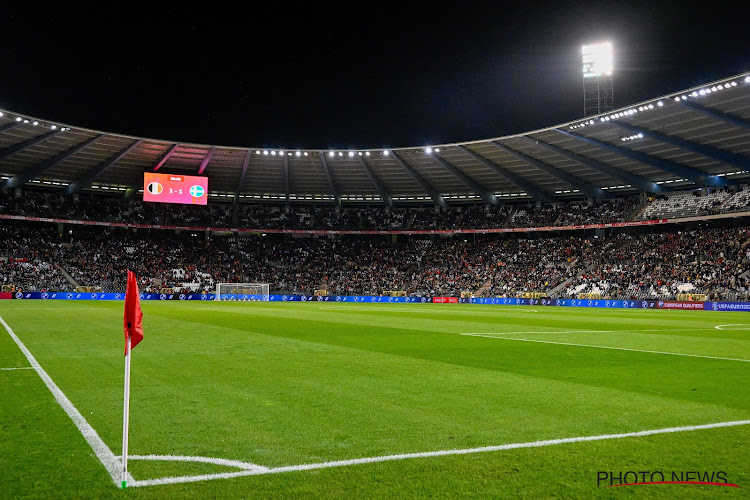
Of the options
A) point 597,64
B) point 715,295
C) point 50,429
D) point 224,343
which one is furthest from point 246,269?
point 50,429

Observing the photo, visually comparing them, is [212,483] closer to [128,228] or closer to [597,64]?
[597,64]

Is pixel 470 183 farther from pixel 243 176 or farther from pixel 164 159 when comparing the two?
pixel 164 159

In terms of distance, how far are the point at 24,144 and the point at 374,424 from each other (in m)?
56.7

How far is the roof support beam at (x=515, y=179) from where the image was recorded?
59531 mm

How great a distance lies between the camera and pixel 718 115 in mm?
41125

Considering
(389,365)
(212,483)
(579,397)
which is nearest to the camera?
(212,483)

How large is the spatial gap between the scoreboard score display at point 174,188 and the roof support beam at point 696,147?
39.4 m

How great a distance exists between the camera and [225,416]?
6.88m

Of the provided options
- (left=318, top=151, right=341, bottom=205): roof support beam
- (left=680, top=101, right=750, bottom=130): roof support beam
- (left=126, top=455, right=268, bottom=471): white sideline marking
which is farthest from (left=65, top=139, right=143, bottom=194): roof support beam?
(left=126, top=455, right=268, bottom=471): white sideline marking

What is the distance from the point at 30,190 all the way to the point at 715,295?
67.6 metres

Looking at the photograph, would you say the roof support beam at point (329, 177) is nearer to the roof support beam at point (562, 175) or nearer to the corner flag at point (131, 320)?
the roof support beam at point (562, 175)

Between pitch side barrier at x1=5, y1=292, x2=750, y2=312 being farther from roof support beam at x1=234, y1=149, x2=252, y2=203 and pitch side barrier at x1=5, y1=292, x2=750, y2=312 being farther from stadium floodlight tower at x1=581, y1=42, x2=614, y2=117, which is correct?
stadium floodlight tower at x1=581, y1=42, x2=614, y2=117

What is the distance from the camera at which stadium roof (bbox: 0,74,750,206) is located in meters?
44.7

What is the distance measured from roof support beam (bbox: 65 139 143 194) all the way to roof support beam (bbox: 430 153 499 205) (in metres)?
29.6
